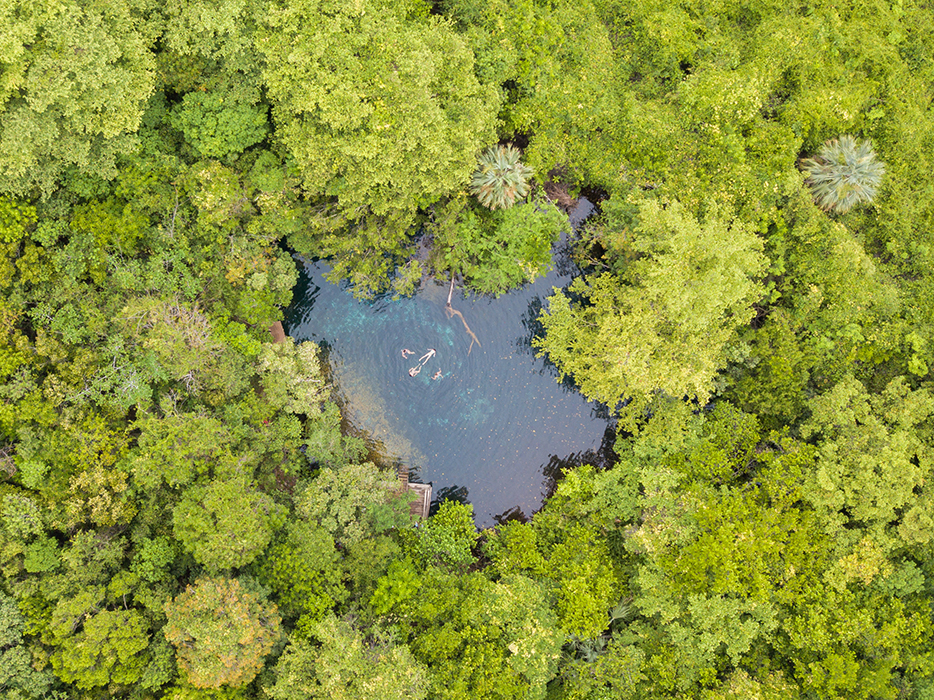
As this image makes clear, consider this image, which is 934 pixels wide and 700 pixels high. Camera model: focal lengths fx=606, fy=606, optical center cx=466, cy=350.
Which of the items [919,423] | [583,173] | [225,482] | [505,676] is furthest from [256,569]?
[919,423]

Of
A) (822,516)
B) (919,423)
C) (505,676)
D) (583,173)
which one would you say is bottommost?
(505,676)

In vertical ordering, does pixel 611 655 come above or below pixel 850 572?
below

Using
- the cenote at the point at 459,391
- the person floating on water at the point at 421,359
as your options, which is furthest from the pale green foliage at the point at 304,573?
the person floating on water at the point at 421,359

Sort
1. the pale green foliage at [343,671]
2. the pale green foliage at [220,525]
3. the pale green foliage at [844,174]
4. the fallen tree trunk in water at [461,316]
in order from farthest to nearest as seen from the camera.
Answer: the fallen tree trunk in water at [461,316] < the pale green foliage at [844,174] < the pale green foliage at [220,525] < the pale green foliage at [343,671]

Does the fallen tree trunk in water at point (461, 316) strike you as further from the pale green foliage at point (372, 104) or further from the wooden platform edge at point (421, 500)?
the wooden platform edge at point (421, 500)

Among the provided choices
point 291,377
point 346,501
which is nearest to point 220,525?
point 346,501

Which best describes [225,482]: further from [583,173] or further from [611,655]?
[583,173]
